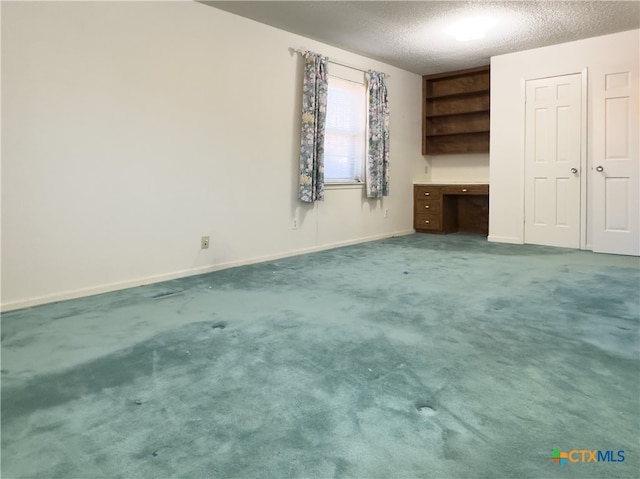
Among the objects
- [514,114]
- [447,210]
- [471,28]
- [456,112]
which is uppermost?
[471,28]

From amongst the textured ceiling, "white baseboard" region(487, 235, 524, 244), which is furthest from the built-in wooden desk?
the textured ceiling

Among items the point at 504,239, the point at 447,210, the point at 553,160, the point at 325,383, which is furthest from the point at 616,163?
the point at 325,383

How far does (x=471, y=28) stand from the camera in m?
4.72

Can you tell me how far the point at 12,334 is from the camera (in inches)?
101

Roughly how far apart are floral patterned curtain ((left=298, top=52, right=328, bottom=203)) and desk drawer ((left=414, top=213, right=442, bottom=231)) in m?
2.45

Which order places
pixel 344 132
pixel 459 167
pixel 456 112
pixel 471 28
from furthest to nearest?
pixel 459 167, pixel 456 112, pixel 344 132, pixel 471 28

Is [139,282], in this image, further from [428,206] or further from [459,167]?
[459,167]

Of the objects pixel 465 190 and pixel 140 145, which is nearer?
pixel 140 145

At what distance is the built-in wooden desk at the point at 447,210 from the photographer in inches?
268

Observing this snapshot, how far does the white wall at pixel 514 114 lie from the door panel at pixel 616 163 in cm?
14

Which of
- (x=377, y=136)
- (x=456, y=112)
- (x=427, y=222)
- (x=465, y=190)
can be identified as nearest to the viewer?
(x=377, y=136)

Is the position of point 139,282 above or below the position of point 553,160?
below

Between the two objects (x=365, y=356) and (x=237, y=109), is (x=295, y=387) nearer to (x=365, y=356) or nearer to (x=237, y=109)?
(x=365, y=356)

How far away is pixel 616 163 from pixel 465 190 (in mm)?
1878
